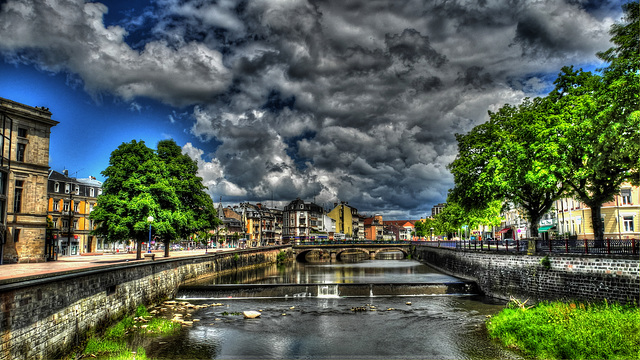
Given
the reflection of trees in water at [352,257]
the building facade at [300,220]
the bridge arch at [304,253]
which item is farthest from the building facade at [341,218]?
the bridge arch at [304,253]

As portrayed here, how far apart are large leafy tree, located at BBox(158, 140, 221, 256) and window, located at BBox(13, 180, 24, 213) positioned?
14097 mm

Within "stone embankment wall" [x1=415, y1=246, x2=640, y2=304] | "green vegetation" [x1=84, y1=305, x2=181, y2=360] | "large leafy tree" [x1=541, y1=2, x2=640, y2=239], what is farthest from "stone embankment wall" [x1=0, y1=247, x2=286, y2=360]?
"stone embankment wall" [x1=415, y1=246, x2=640, y2=304]

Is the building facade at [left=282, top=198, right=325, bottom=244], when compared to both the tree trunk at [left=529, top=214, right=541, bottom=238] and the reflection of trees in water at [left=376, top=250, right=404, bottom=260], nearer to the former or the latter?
the reflection of trees in water at [left=376, top=250, right=404, bottom=260]

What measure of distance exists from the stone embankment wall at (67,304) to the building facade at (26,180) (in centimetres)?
1003

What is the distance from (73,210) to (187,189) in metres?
34.7

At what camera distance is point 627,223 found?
4591 centimetres

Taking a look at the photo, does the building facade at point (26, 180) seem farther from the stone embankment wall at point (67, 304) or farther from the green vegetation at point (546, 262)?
the green vegetation at point (546, 262)

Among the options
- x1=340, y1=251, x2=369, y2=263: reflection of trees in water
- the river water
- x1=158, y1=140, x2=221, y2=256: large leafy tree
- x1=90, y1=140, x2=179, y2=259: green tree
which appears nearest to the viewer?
the river water

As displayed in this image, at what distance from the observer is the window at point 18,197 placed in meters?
31.7

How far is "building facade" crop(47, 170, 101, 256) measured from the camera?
66.0 m

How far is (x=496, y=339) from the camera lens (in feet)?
69.5

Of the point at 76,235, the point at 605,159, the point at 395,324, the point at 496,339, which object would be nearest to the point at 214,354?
the point at 395,324

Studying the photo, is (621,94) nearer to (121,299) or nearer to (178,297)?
(121,299)

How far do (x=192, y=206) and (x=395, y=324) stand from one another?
32112 millimetres
